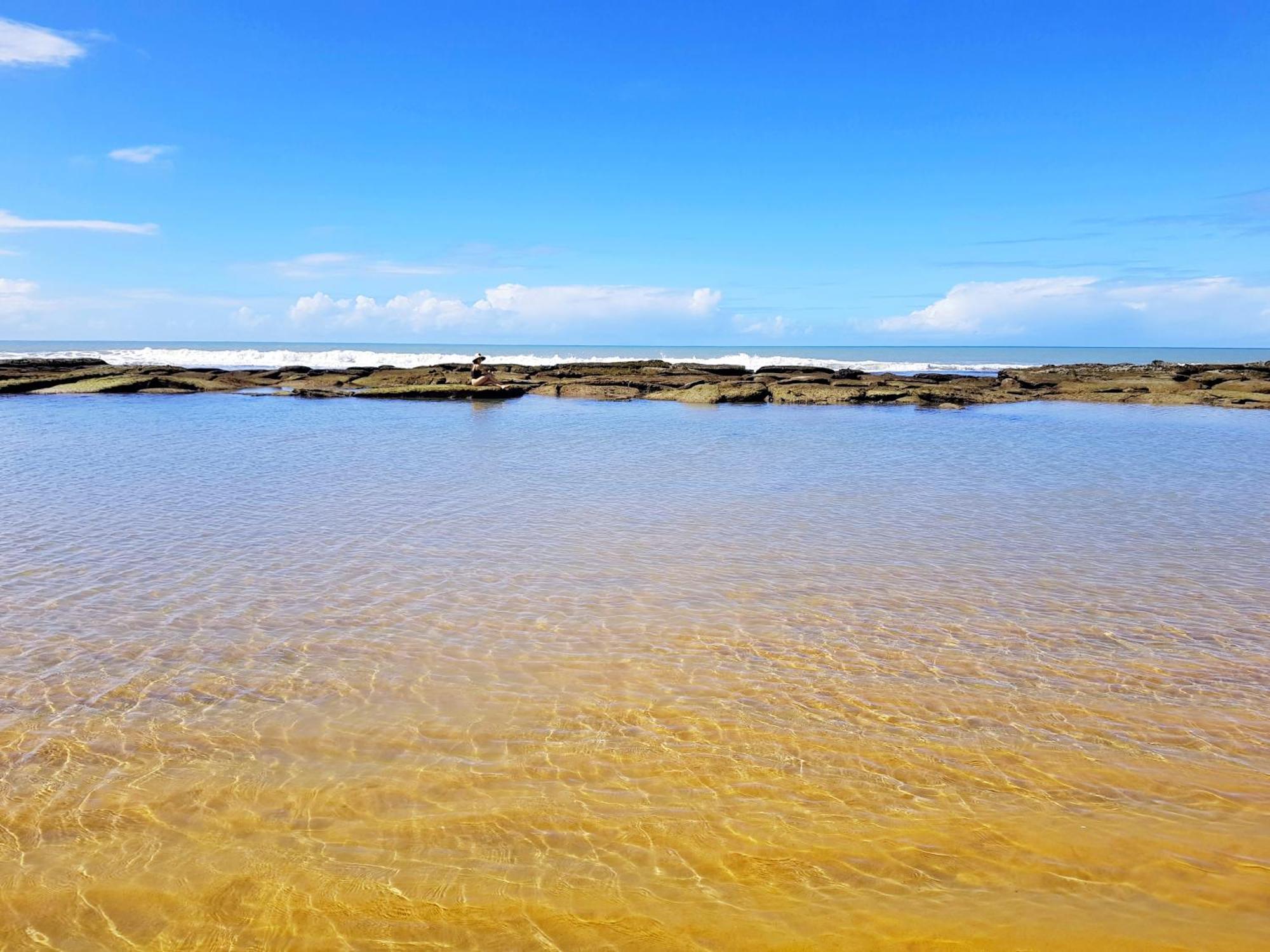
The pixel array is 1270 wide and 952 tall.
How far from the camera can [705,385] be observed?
25.8 meters

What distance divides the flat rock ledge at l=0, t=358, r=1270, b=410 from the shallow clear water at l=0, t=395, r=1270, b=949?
1653cm

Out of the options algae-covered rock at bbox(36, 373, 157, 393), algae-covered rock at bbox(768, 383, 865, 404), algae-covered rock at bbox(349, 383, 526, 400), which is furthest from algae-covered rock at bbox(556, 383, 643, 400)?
algae-covered rock at bbox(36, 373, 157, 393)

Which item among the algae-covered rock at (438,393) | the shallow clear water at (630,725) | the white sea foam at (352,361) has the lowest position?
the shallow clear water at (630,725)

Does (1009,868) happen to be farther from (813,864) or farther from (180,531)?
(180,531)

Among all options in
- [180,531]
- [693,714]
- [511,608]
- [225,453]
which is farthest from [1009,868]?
[225,453]

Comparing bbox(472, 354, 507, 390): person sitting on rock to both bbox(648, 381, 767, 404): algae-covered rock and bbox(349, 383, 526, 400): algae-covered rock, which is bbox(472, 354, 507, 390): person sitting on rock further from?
bbox(648, 381, 767, 404): algae-covered rock

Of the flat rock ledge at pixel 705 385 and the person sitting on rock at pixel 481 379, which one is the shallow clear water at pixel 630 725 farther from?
the person sitting on rock at pixel 481 379

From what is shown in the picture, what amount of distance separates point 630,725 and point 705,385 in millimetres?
22217

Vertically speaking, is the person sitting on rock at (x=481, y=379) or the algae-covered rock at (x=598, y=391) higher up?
the person sitting on rock at (x=481, y=379)

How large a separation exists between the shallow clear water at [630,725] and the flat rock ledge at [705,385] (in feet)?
54.2

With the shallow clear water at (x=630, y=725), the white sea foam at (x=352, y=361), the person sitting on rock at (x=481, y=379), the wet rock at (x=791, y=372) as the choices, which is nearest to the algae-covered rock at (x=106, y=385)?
the person sitting on rock at (x=481, y=379)

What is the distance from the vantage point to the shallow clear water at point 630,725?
2.81 metres

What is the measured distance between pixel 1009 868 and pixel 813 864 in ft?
2.28

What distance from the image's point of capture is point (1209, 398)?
24.0 meters
